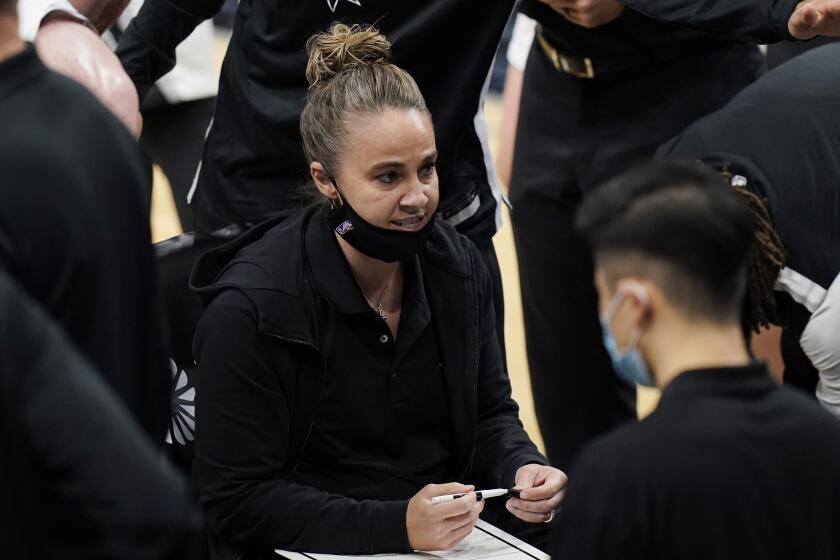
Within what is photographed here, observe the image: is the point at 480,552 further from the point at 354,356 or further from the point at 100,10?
the point at 100,10

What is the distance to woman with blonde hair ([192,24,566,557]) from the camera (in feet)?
7.91

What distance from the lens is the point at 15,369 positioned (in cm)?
134

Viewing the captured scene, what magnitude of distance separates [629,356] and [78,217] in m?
0.61

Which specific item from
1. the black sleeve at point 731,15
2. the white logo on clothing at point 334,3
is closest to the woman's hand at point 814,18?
the black sleeve at point 731,15

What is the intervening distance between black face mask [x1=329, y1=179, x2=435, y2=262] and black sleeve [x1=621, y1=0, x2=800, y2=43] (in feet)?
1.77

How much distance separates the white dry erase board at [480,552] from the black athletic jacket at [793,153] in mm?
620

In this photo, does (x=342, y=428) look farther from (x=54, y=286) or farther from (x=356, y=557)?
(x=54, y=286)

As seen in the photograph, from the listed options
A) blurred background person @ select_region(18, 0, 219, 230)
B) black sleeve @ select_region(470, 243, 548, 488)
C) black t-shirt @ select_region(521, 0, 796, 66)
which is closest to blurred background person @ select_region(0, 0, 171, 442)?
black sleeve @ select_region(470, 243, 548, 488)

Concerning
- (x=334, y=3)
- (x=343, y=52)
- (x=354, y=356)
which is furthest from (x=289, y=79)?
(x=354, y=356)

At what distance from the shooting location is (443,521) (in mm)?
2318

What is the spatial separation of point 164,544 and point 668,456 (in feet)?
1.72

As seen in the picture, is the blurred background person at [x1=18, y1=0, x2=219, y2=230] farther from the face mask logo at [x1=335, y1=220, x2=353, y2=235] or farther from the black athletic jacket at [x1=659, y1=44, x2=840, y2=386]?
the black athletic jacket at [x1=659, y1=44, x2=840, y2=386]

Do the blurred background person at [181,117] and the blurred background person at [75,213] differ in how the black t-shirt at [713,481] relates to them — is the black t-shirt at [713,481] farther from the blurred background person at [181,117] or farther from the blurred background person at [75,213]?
the blurred background person at [181,117]

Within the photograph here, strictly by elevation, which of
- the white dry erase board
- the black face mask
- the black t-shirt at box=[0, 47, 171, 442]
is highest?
the black t-shirt at box=[0, 47, 171, 442]
